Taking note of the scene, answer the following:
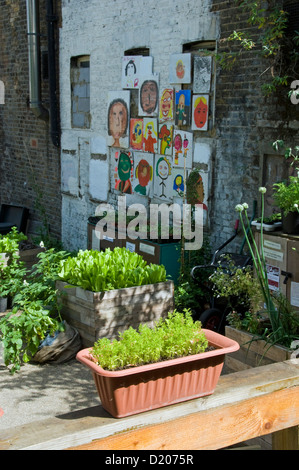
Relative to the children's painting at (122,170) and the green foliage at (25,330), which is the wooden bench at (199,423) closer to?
the green foliage at (25,330)

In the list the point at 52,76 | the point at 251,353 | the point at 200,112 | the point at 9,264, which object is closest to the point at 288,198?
the point at 251,353

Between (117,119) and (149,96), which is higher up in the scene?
(149,96)

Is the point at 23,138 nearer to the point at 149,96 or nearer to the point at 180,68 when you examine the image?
the point at 149,96

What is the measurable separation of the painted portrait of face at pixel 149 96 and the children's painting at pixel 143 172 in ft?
2.15

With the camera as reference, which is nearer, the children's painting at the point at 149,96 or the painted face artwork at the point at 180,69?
the painted face artwork at the point at 180,69

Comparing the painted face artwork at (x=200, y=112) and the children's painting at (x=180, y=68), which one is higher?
the children's painting at (x=180, y=68)

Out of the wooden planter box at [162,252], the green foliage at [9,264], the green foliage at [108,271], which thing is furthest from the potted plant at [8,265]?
the wooden planter box at [162,252]

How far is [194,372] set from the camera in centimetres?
229

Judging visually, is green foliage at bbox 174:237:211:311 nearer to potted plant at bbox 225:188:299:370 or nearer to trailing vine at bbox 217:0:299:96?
trailing vine at bbox 217:0:299:96

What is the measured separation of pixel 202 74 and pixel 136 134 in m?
1.75

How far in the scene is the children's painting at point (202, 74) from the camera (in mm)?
7672

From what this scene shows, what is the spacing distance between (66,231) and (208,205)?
14.4 feet

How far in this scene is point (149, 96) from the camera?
28.9ft

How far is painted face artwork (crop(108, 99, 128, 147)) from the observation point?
9.45 m
